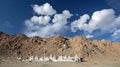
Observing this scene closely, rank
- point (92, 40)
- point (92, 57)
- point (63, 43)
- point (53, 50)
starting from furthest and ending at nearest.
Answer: point (92, 40) < point (63, 43) < point (53, 50) < point (92, 57)

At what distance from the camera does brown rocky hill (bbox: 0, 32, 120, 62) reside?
452ft

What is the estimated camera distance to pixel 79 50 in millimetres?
140000

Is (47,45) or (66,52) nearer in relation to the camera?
(66,52)

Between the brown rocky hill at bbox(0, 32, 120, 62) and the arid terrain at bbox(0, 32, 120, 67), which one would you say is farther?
the brown rocky hill at bbox(0, 32, 120, 62)

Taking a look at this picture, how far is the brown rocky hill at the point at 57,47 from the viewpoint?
138m

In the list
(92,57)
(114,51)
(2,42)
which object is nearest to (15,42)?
(2,42)

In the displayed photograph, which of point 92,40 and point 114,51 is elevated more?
point 92,40

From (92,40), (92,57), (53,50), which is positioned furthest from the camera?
(92,40)

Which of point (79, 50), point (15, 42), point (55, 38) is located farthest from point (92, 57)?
point (15, 42)

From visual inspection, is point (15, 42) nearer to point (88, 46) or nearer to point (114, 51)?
point (88, 46)

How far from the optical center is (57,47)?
146750 millimetres

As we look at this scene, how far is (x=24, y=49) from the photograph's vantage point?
146125mm

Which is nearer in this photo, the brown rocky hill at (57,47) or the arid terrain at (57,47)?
the arid terrain at (57,47)

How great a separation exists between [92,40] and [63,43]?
2695cm
